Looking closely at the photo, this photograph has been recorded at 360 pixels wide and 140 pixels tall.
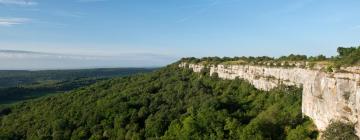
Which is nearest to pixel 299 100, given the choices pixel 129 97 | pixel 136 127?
pixel 136 127

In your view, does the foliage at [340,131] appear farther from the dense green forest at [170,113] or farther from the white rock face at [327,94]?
the dense green forest at [170,113]

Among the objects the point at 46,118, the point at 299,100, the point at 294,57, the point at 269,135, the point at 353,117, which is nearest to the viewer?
the point at 353,117

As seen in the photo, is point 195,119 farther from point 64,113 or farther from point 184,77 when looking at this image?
point 184,77

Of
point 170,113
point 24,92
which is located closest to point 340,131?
point 170,113

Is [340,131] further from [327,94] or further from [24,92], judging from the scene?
[24,92]

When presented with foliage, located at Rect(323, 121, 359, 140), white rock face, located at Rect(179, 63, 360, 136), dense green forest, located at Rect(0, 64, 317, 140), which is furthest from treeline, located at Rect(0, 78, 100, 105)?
foliage, located at Rect(323, 121, 359, 140)

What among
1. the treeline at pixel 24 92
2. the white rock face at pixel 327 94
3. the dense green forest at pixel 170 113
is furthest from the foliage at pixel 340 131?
the treeline at pixel 24 92

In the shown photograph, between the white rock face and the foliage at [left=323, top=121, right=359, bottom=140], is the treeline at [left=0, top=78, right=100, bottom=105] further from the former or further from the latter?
the foliage at [left=323, top=121, right=359, bottom=140]
